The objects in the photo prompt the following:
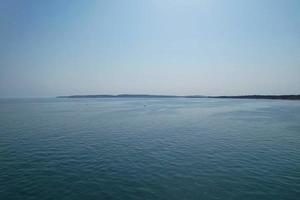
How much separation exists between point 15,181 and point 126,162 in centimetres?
962

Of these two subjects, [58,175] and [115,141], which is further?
[115,141]

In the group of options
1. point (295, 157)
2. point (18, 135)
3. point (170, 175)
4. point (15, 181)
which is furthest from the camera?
point (18, 135)

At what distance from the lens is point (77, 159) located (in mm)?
22312

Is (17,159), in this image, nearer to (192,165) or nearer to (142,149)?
(142,149)

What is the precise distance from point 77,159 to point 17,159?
6.36 meters

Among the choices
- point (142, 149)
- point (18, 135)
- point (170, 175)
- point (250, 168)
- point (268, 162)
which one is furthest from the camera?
point (18, 135)

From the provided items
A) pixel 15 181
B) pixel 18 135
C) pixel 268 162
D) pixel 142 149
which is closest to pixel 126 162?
pixel 142 149

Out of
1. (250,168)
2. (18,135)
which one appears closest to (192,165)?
(250,168)

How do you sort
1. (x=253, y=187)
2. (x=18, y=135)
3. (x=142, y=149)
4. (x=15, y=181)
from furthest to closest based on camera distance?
(x=18, y=135)
(x=142, y=149)
(x=15, y=181)
(x=253, y=187)

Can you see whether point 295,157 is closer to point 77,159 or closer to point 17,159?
point 77,159

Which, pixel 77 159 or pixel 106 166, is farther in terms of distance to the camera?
pixel 77 159

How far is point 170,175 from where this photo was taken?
58.1ft

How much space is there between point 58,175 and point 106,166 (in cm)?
431

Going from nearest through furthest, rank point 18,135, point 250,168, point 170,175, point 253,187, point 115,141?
point 253,187 → point 170,175 → point 250,168 → point 115,141 → point 18,135
